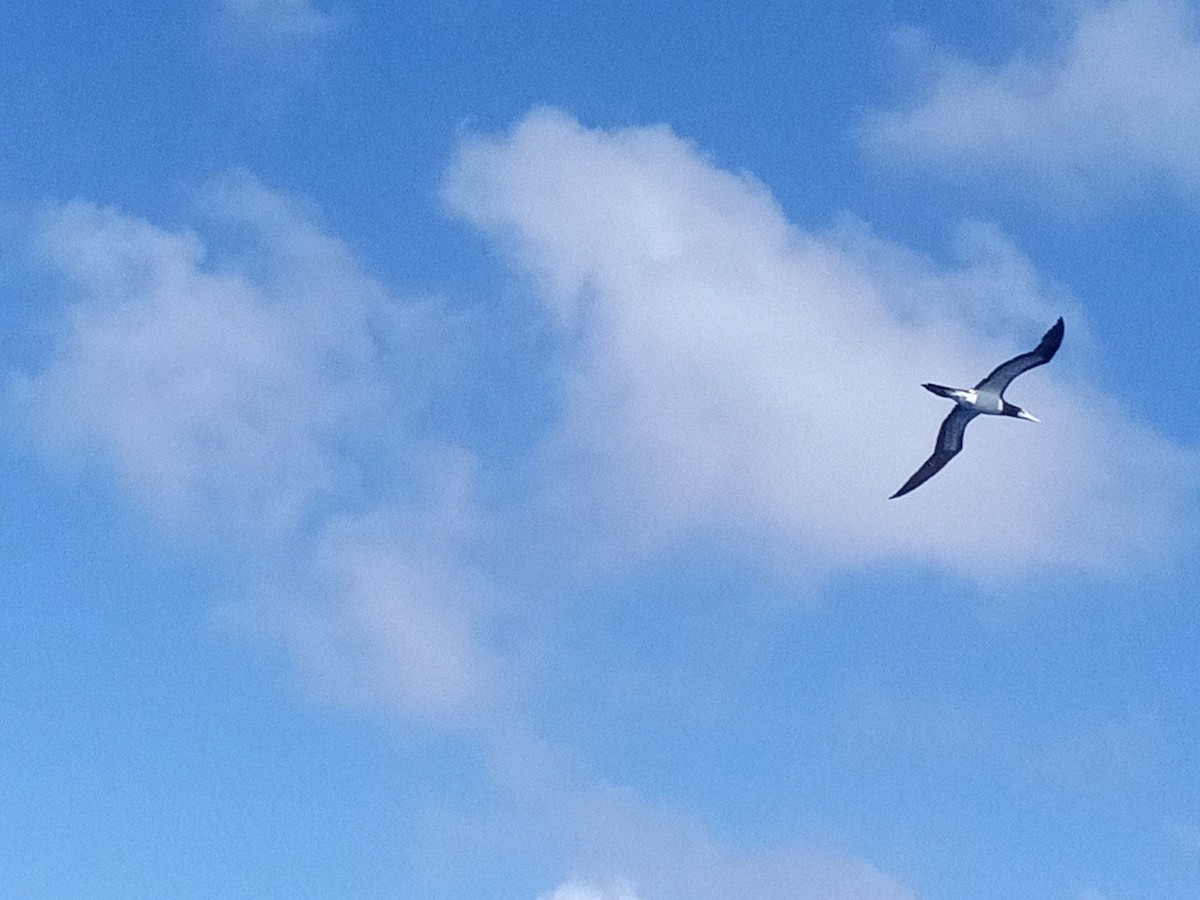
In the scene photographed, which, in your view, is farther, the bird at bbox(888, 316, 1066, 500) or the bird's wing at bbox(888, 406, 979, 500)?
the bird's wing at bbox(888, 406, 979, 500)

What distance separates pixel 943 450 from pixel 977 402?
4925 millimetres

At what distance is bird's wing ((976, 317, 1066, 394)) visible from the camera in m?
97.7

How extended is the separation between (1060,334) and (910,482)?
623 inches

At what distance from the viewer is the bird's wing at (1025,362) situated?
97.7m

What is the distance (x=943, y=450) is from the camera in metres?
107

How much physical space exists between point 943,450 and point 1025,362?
10.4 metres

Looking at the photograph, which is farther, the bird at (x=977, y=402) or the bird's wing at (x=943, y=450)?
the bird's wing at (x=943, y=450)

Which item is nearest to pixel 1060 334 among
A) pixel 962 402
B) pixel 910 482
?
pixel 962 402

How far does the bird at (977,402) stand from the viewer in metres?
Answer: 98.4

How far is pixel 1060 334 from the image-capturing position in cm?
9756

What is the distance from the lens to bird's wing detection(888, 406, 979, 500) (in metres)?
106

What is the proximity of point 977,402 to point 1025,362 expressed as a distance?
5529 millimetres

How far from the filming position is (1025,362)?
99438mm

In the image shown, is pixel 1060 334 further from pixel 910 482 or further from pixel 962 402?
pixel 910 482
